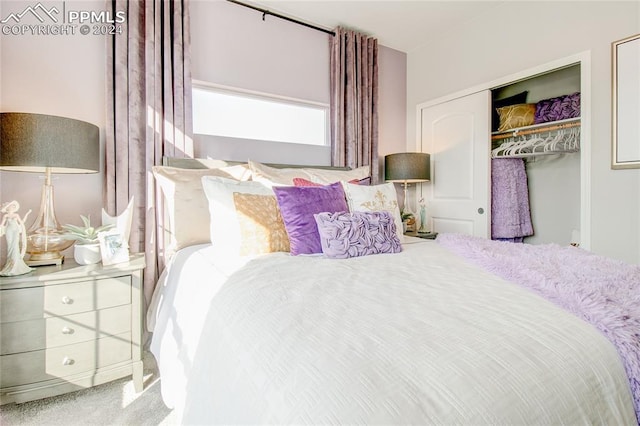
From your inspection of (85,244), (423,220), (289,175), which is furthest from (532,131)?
(85,244)

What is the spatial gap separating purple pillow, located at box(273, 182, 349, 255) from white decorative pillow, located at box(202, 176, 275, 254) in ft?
0.49

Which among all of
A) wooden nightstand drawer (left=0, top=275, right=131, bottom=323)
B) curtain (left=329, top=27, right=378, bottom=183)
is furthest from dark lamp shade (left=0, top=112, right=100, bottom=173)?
curtain (left=329, top=27, right=378, bottom=183)

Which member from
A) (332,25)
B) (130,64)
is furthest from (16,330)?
(332,25)

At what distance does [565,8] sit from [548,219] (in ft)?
5.84

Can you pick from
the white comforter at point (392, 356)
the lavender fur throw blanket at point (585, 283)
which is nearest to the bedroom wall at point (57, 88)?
the white comforter at point (392, 356)

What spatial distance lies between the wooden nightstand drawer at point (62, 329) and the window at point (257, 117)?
1429 mm

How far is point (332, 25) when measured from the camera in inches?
114

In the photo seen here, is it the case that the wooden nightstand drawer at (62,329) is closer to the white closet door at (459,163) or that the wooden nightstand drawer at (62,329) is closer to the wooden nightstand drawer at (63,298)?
the wooden nightstand drawer at (63,298)

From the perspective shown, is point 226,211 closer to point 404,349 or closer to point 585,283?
point 404,349

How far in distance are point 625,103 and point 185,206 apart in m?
2.82

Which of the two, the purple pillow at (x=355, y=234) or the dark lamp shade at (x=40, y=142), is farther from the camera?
the purple pillow at (x=355, y=234)

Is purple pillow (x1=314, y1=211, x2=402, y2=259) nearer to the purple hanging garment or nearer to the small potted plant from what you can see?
the small potted plant

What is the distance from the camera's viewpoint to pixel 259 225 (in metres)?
1.58

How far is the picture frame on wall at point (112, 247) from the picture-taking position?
62.7 inches
